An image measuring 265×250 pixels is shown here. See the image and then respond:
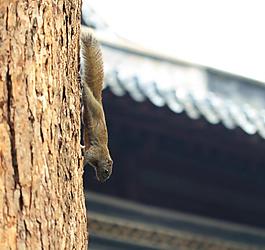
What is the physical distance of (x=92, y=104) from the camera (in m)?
2.37

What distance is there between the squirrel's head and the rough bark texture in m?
0.64

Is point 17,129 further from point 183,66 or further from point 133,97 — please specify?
point 183,66

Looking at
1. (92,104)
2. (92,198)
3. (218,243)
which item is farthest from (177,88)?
(92,104)

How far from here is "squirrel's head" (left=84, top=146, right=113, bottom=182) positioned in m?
2.50

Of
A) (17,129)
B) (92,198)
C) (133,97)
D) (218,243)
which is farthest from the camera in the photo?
(218,243)

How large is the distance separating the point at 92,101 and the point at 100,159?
0.32 meters

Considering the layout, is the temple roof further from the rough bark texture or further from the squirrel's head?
the rough bark texture

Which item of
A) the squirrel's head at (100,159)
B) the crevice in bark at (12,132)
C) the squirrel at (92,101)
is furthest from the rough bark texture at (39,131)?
the squirrel's head at (100,159)

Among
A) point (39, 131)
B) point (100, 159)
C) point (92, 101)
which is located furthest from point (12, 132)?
point (100, 159)

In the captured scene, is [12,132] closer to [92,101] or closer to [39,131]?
[39,131]

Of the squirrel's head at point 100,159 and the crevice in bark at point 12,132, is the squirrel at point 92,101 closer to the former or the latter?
the squirrel's head at point 100,159

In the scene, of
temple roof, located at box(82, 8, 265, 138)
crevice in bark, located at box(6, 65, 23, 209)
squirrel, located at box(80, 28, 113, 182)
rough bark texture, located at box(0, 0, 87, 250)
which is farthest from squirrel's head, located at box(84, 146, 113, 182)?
Answer: temple roof, located at box(82, 8, 265, 138)

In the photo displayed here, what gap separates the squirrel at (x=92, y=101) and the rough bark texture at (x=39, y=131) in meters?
0.51

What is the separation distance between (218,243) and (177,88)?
128 centimetres
